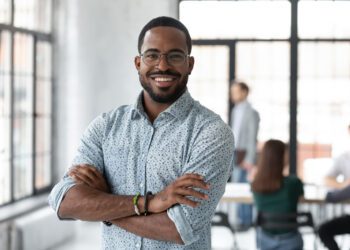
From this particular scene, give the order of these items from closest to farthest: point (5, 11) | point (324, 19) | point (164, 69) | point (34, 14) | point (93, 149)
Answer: point (164, 69), point (93, 149), point (5, 11), point (34, 14), point (324, 19)

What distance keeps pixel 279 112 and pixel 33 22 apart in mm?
3220

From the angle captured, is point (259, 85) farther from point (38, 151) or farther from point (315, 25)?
point (38, 151)

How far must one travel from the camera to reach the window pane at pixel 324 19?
333 inches

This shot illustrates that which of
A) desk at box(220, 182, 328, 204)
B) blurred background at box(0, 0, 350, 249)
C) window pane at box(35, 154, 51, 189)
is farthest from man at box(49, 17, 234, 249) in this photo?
blurred background at box(0, 0, 350, 249)

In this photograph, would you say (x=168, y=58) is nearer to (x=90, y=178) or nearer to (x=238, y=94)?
Result: (x=90, y=178)

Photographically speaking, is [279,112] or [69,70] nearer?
[69,70]

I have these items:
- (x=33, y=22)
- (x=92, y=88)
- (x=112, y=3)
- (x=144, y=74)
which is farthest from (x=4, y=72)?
(x=144, y=74)

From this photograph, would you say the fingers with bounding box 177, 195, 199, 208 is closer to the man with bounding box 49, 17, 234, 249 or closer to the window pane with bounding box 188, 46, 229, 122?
the man with bounding box 49, 17, 234, 249

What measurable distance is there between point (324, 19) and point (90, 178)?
694 centimetres

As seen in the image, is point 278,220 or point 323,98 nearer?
point 278,220

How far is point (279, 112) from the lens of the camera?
8633 millimetres

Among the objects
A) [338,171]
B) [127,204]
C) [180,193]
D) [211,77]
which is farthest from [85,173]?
[211,77]

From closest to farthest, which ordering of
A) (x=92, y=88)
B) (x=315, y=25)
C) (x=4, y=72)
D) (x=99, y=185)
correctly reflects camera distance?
1. (x=99, y=185)
2. (x=4, y=72)
3. (x=92, y=88)
4. (x=315, y=25)

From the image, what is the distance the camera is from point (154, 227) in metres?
1.87
